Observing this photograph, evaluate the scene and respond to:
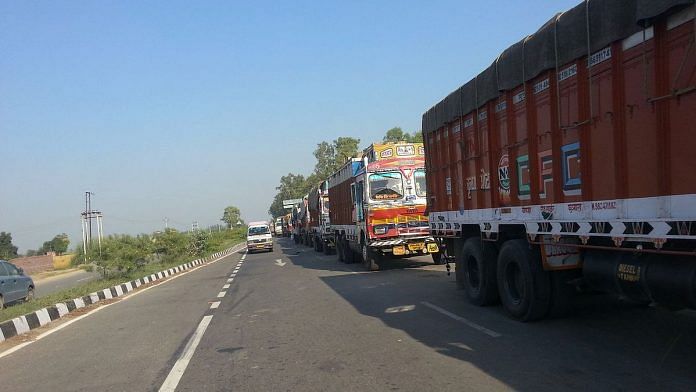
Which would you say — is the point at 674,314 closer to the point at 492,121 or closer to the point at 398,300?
the point at 492,121

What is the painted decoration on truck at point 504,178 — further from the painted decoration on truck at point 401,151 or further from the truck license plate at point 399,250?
the painted decoration on truck at point 401,151

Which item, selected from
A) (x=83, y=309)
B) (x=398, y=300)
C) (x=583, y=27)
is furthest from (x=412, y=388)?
(x=83, y=309)

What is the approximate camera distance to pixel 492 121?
26.8 ft

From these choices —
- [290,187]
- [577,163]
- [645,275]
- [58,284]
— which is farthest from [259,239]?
[290,187]

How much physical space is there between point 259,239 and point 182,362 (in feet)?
105

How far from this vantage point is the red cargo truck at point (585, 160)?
4629 mm

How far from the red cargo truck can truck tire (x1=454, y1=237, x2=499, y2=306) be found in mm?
23

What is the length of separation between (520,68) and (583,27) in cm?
144

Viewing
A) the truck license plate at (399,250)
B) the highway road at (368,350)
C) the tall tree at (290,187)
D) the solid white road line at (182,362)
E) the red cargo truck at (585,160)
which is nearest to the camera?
the red cargo truck at (585,160)

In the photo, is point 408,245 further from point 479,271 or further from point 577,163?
point 577,163

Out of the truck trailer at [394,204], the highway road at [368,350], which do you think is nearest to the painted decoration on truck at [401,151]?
the truck trailer at [394,204]

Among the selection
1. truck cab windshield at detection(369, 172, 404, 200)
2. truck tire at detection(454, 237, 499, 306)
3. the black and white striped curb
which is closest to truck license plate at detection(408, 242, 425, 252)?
truck cab windshield at detection(369, 172, 404, 200)

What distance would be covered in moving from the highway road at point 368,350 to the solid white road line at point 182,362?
0.02m

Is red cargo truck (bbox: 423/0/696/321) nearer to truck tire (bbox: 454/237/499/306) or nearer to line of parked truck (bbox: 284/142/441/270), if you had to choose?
truck tire (bbox: 454/237/499/306)
